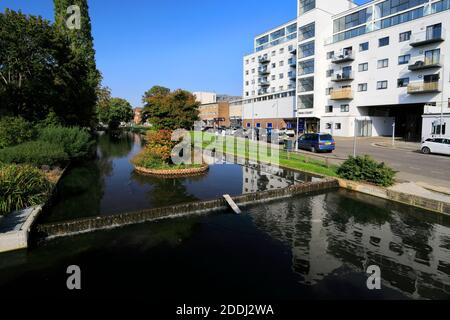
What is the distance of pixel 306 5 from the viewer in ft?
157

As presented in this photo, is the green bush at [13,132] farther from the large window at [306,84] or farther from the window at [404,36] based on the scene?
the large window at [306,84]

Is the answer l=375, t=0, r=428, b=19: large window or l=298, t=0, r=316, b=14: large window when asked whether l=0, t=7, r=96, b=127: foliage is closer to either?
l=298, t=0, r=316, b=14: large window

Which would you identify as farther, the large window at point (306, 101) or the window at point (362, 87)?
the large window at point (306, 101)

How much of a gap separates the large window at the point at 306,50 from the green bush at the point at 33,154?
42.6 m

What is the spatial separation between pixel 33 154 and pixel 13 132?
4.95 metres

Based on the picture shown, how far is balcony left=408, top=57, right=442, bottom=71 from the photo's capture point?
32.6 meters

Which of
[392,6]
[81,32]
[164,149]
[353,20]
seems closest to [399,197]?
[164,149]

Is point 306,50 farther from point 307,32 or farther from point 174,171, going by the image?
point 174,171

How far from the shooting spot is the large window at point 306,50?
4744 centimetres

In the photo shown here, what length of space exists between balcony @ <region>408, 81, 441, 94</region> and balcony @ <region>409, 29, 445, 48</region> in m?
4.50

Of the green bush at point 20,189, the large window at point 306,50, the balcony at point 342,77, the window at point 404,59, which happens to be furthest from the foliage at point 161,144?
the large window at point 306,50

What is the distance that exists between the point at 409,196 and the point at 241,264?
8.19 meters

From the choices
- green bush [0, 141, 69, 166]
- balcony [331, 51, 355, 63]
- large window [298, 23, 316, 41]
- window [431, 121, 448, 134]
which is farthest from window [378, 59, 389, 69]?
green bush [0, 141, 69, 166]
